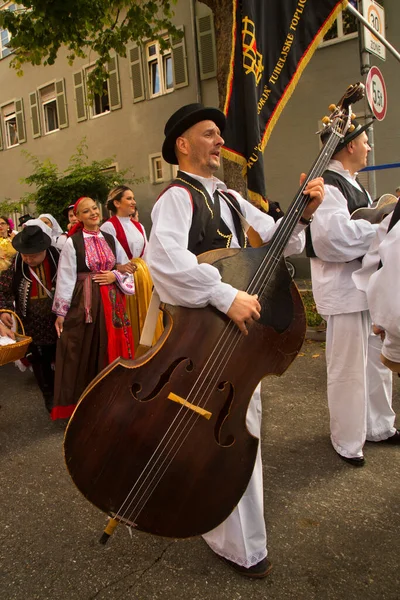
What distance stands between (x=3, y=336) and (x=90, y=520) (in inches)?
57.2

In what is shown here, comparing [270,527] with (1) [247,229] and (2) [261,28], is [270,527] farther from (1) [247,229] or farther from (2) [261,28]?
(2) [261,28]

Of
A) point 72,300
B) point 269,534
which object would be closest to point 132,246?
point 72,300

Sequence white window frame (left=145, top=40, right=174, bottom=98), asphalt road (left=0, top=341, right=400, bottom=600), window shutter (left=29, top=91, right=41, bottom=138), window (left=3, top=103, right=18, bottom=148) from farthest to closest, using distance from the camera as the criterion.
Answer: window (left=3, top=103, right=18, bottom=148) < window shutter (left=29, top=91, right=41, bottom=138) < white window frame (left=145, top=40, right=174, bottom=98) < asphalt road (left=0, top=341, right=400, bottom=600)

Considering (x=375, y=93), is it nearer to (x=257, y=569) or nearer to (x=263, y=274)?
(x=263, y=274)

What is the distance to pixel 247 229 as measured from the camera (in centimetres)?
222

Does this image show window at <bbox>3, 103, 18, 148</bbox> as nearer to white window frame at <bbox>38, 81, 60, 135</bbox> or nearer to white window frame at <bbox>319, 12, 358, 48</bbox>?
white window frame at <bbox>38, 81, 60, 135</bbox>

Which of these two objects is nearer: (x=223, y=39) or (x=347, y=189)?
(x=347, y=189)

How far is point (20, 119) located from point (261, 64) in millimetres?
18148

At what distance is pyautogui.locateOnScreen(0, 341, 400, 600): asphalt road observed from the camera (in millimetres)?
1932

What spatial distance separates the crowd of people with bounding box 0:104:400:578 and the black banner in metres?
0.51

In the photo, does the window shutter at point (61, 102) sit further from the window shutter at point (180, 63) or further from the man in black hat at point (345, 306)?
the man in black hat at point (345, 306)

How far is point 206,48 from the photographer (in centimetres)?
1326

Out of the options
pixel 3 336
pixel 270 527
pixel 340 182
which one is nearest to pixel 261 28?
pixel 340 182

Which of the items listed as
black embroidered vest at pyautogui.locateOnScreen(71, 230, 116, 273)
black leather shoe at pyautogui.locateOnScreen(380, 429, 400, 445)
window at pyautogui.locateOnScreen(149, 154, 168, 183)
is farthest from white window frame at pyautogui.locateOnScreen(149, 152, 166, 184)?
black leather shoe at pyautogui.locateOnScreen(380, 429, 400, 445)
